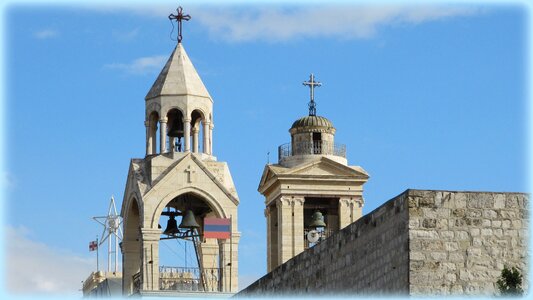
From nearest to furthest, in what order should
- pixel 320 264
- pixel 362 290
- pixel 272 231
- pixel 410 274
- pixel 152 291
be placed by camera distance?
pixel 410 274
pixel 362 290
pixel 320 264
pixel 152 291
pixel 272 231

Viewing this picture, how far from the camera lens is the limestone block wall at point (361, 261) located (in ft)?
80.1

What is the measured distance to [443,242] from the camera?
24.3 m

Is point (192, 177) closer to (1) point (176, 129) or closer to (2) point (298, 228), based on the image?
(1) point (176, 129)

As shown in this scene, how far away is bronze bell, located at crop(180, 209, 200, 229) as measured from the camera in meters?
47.6

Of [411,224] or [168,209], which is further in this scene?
[168,209]

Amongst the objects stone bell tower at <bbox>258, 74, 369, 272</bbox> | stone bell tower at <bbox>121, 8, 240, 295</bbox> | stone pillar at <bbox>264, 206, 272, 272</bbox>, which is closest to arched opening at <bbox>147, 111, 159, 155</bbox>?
stone bell tower at <bbox>121, 8, 240, 295</bbox>

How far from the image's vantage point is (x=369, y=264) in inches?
1002

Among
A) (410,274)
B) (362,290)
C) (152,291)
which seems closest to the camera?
(410,274)

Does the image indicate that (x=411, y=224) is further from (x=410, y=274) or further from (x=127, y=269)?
(x=127, y=269)

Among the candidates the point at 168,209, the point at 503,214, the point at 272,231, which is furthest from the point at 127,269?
the point at 503,214

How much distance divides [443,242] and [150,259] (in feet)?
76.0

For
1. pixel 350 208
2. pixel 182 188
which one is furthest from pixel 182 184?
pixel 350 208

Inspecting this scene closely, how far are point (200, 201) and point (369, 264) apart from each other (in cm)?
2304

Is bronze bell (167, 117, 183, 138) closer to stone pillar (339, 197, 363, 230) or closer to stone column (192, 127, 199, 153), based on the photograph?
stone column (192, 127, 199, 153)
